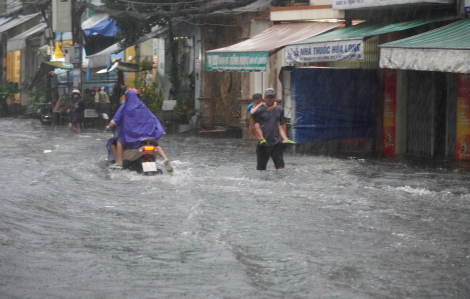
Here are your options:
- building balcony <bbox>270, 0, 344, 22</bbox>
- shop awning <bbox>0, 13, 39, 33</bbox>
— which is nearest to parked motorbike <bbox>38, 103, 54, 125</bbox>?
building balcony <bbox>270, 0, 344, 22</bbox>

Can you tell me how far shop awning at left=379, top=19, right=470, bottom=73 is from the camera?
43.5 ft

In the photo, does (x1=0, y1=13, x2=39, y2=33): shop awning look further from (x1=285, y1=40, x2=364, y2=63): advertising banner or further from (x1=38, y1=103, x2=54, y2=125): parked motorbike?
(x1=285, y1=40, x2=364, y2=63): advertising banner

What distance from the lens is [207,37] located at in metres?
27.1

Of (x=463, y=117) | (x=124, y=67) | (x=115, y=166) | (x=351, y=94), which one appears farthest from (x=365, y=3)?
(x=124, y=67)

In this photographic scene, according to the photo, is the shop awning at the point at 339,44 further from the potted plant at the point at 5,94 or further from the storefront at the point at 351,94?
the potted plant at the point at 5,94

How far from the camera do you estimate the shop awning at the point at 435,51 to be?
13.3 metres

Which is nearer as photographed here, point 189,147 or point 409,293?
point 409,293

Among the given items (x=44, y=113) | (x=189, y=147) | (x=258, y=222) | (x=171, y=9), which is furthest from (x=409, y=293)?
(x=44, y=113)

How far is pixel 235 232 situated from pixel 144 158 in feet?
16.3

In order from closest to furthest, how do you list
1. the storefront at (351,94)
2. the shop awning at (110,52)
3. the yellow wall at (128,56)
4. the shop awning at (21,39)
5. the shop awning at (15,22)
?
the storefront at (351,94) < the shop awning at (110,52) < the yellow wall at (128,56) < the shop awning at (21,39) < the shop awning at (15,22)

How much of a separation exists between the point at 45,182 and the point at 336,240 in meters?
6.32

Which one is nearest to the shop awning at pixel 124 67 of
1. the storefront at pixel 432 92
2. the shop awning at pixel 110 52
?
the shop awning at pixel 110 52

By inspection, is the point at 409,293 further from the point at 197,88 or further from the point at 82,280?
the point at 197,88

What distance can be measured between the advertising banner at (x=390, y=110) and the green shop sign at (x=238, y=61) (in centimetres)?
292
